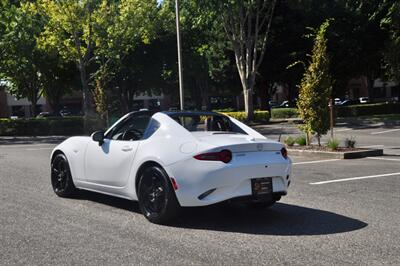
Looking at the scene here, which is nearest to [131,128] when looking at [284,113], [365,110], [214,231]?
[214,231]

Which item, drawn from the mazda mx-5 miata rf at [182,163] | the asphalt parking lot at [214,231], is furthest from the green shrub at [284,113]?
the mazda mx-5 miata rf at [182,163]

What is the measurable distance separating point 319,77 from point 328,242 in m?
10.3

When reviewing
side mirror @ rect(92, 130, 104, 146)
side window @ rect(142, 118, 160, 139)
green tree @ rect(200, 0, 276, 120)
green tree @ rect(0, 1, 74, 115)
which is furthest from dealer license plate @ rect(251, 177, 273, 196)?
green tree @ rect(0, 1, 74, 115)

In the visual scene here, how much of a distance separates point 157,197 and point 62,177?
2.73m

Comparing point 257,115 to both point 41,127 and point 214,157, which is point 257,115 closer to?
point 41,127

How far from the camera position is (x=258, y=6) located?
32.5 m

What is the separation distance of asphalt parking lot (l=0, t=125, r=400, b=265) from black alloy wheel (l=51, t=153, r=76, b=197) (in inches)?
6.4

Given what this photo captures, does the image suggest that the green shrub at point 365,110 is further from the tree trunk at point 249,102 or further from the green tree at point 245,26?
the green tree at point 245,26

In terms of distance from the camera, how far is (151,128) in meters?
7.16

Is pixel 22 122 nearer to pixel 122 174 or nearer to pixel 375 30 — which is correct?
pixel 375 30

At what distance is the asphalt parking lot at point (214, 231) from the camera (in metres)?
5.16

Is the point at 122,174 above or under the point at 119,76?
under

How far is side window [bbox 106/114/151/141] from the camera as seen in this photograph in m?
7.54

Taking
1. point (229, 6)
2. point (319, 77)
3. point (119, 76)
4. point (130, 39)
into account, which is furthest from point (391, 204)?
point (119, 76)
